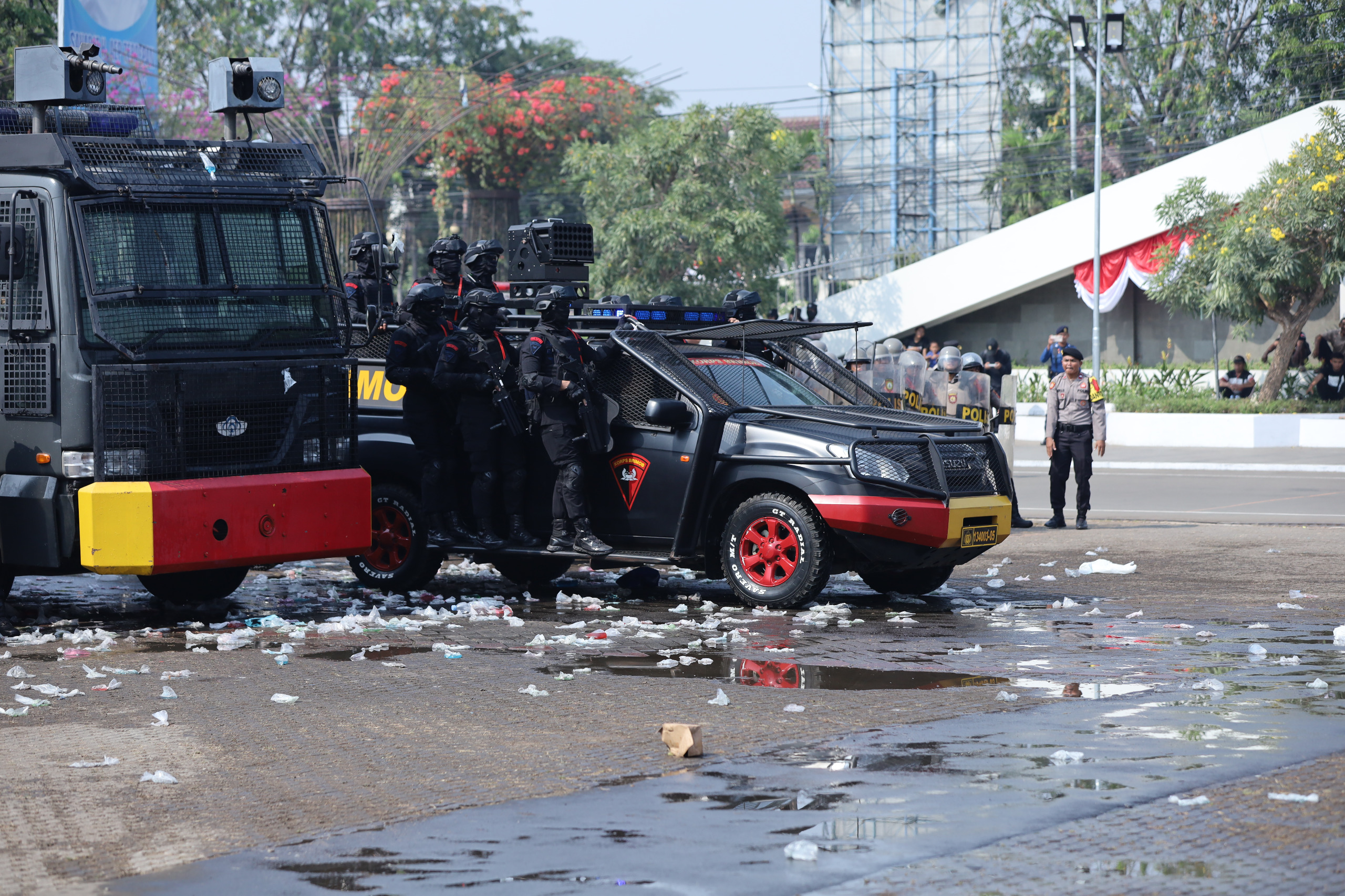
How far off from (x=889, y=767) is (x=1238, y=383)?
28.4 meters

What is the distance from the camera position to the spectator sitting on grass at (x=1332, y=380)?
31719mm

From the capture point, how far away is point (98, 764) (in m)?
6.80

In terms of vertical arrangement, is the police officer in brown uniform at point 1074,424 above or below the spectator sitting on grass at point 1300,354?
below

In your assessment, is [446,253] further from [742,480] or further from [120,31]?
[120,31]

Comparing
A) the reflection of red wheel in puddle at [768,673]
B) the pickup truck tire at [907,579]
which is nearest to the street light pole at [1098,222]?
the pickup truck tire at [907,579]

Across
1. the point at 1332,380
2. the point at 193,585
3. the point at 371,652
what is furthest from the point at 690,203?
the point at 371,652

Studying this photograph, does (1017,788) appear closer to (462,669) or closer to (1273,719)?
(1273,719)

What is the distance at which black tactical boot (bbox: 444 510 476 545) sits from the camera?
12.0 metres

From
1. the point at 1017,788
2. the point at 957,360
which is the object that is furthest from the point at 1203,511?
the point at 1017,788

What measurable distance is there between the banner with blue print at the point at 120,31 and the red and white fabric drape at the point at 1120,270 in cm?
2351

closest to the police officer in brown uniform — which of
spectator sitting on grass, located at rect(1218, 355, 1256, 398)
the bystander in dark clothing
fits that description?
the bystander in dark clothing

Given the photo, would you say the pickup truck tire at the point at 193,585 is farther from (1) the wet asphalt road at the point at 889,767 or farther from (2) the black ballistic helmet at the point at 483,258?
(2) the black ballistic helmet at the point at 483,258

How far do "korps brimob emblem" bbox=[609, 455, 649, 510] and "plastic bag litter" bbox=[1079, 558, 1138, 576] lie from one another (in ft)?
12.7

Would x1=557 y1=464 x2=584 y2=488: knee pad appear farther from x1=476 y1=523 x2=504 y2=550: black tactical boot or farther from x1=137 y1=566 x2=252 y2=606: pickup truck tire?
x1=137 y1=566 x2=252 y2=606: pickup truck tire
